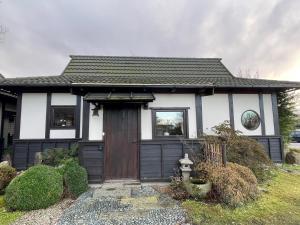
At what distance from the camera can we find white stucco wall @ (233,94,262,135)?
7.27m

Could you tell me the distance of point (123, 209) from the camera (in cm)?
371

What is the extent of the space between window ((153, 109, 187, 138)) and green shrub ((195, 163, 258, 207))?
1622 millimetres

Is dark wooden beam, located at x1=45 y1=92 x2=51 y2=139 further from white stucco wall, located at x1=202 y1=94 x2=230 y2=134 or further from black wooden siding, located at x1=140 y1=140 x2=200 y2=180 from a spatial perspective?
white stucco wall, located at x1=202 y1=94 x2=230 y2=134

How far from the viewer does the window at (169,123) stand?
578 centimetres

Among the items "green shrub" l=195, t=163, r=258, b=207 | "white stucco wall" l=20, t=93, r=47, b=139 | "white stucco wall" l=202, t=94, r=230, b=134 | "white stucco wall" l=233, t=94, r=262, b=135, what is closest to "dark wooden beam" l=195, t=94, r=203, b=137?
"white stucco wall" l=202, t=94, r=230, b=134

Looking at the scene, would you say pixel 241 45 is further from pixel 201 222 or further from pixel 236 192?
pixel 201 222

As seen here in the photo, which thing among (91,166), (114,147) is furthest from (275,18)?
(91,166)

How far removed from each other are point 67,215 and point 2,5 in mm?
9565

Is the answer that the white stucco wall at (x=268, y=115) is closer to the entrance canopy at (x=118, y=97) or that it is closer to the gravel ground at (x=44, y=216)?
the entrance canopy at (x=118, y=97)

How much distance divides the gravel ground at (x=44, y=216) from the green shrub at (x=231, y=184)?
3.19m

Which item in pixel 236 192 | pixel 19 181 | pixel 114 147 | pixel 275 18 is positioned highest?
pixel 275 18

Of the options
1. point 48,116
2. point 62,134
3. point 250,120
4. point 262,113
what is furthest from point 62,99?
point 262,113

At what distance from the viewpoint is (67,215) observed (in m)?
3.48

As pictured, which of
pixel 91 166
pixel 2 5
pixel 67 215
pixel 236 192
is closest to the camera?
pixel 67 215
